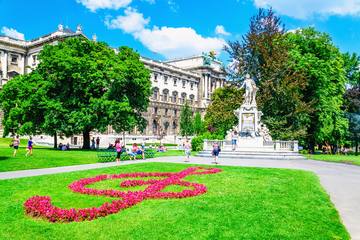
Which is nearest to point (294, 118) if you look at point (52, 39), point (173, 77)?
point (52, 39)

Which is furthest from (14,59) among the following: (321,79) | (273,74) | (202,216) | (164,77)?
(202,216)

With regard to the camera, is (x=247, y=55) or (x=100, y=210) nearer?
(x=100, y=210)

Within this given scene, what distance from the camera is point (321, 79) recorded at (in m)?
43.4

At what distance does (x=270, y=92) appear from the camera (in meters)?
42.7

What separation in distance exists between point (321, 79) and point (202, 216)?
39.3m

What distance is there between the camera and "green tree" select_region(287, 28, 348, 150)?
144 feet

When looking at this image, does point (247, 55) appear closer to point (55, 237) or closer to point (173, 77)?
point (55, 237)

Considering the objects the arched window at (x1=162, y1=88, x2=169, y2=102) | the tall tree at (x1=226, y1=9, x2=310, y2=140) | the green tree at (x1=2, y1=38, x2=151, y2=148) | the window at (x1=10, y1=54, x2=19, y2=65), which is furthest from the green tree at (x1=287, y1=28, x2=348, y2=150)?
the arched window at (x1=162, y1=88, x2=169, y2=102)

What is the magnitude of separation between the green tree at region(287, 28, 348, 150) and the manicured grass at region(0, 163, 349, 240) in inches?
1326

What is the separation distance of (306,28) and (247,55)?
10.0 metres

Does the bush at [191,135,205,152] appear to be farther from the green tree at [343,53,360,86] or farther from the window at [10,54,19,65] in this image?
the window at [10,54,19,65]

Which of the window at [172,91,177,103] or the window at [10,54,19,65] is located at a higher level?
the window at [10,54,19,65]

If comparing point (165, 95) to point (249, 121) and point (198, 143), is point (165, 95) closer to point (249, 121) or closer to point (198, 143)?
point (198, 143)

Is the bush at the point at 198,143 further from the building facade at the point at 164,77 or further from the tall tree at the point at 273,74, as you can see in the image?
the building facade at the point at 164,77
